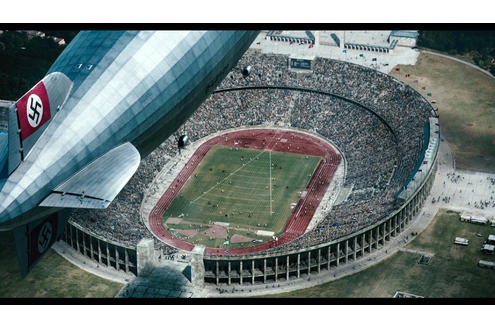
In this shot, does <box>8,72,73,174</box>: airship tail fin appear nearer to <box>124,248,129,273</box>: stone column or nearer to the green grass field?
<box>124,248,129,273</box>: stone column

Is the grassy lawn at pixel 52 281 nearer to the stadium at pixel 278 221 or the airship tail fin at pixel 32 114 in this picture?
the stadium at pixel 278 221

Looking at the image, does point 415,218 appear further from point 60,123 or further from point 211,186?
point 60,123

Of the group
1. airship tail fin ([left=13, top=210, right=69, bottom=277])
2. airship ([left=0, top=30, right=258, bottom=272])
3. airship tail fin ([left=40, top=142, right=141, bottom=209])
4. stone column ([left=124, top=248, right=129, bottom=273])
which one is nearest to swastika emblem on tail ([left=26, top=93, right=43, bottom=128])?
airship ([left=0, top=30, right=258, bottom=272])

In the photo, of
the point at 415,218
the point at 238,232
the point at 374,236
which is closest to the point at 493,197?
the point at 415,218

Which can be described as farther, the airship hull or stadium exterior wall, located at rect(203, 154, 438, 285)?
stadium exterior wall, located at rect(203, 154, 438, 285)

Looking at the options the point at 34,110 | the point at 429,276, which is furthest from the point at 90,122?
the point at 429,276

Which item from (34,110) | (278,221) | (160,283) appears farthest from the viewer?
(278,221)

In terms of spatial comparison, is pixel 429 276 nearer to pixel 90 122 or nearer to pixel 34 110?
pixel 90 122
